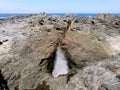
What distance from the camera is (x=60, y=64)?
58.7 ft

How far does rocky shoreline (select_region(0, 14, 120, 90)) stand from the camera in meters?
15.1

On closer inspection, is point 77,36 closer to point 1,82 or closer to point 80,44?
point 80,44

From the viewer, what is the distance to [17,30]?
1923 centimetres

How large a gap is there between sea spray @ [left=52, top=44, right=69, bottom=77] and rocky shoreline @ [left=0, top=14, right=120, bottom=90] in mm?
239

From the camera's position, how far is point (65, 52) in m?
17.8

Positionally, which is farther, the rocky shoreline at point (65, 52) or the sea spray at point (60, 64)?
the sea spray at point (60, 64)

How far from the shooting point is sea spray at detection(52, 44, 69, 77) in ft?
57.1

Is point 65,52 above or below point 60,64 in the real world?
above

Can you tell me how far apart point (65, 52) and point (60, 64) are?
81 cm

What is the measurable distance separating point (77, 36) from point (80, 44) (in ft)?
2.27

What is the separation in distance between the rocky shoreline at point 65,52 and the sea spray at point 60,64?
239 mm

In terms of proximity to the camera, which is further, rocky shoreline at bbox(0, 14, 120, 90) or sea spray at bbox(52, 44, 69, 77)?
sea spray at bbox(52, 44, 69, 77)

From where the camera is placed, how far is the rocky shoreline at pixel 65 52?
49.4 ft

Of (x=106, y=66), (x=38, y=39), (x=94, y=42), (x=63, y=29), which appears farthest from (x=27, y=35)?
(x=106, y=66)
